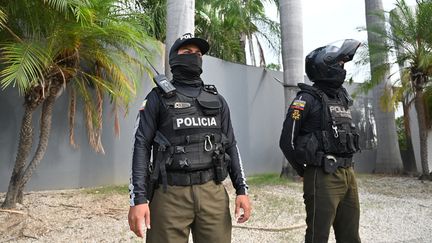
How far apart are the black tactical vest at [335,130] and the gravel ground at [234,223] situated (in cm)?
204

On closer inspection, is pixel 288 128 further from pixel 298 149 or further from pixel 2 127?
pixel 2 127

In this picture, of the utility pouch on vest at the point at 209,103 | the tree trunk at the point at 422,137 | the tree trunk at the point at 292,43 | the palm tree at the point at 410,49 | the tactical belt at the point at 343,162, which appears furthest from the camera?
the tree trunk at the point at 422,137

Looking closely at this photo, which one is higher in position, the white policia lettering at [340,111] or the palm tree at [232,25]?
the palm tree at [232,25]

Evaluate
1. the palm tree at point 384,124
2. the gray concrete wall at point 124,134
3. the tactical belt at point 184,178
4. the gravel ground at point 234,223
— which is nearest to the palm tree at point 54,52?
the gravel ground at point 234,223

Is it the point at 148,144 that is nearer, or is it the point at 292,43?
the point at 148,144

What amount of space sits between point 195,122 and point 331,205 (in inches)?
43.4

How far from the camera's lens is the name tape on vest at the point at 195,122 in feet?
6.63

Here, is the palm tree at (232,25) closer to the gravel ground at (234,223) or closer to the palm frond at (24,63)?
the gravel ground at (234,223)

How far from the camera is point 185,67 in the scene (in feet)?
7.17

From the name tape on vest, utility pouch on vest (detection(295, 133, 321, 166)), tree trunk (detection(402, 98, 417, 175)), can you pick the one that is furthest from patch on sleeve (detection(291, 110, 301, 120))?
tree trunk (detection(402, 98, 417, 175))

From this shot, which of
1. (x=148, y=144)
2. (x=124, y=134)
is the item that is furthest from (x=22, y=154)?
(x=148, y=144)

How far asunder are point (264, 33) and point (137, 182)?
12105 mm

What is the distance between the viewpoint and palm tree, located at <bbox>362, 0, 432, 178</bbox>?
9.42 m

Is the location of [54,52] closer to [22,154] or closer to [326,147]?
[22,154]
